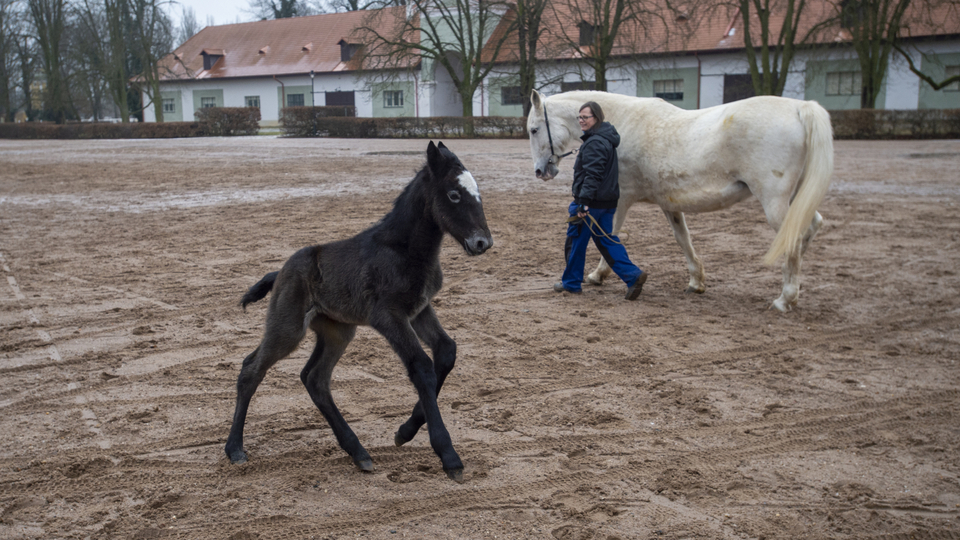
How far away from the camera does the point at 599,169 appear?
758cm

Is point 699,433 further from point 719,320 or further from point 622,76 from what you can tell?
point 622,76

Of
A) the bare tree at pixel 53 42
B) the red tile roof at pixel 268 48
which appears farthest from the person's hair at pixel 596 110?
the bare tree at pixel 53 42

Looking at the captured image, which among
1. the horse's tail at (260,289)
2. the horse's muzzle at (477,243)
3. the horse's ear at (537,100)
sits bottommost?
the horse's tail at (260,289)

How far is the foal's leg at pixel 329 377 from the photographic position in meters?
4.07

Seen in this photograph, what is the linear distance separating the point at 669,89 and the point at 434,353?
42.3 meters

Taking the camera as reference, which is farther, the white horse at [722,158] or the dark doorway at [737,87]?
the dark doorway at [737,87]

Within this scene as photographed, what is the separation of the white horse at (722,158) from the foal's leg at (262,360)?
4.56 metres

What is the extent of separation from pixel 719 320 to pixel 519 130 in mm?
29959

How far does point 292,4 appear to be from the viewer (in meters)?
69.7

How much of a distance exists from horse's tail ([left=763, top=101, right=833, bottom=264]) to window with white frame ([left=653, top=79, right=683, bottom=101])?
37656 millimetres

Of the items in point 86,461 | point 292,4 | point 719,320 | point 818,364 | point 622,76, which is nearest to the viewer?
point 86,461

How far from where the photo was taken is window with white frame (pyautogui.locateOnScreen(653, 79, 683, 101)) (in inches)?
1695

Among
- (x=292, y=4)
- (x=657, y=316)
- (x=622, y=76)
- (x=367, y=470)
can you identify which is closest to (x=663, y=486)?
(x=367, y=470)

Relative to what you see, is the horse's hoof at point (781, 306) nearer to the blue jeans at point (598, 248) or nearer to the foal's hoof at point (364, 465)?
the blue jeans at point (598, 248)
